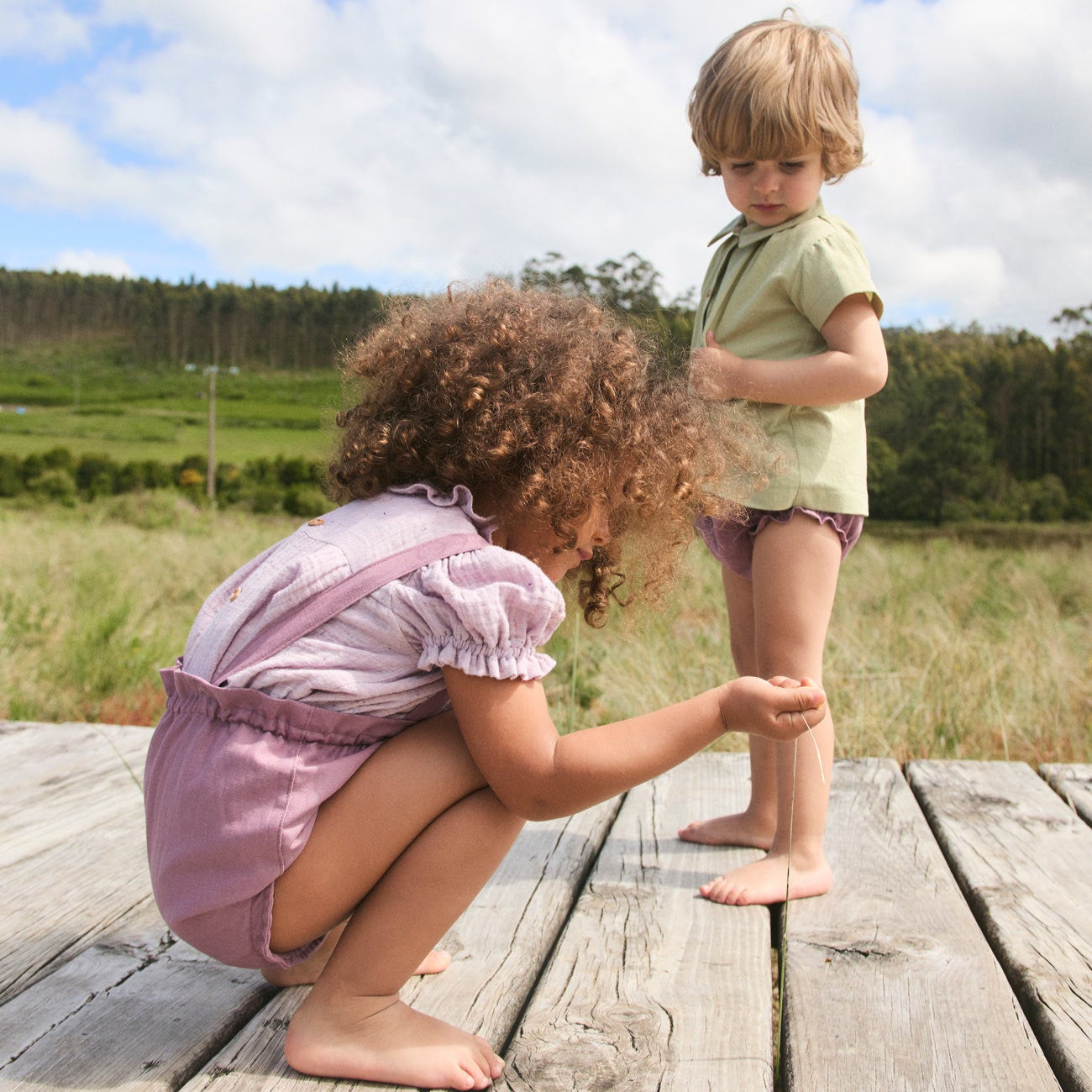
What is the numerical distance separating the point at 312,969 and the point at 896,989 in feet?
2.58

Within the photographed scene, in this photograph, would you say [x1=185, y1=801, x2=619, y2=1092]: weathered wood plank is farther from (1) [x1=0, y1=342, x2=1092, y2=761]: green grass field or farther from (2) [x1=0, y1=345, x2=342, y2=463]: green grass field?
(2) [x1=0, y1=345, x2=342, y2=463]: green grass field

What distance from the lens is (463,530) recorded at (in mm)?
1195

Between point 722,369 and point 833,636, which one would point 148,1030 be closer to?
point 722,369

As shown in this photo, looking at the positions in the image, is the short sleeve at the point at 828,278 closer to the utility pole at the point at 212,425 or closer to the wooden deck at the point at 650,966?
the wooden deck at the point at 650,966

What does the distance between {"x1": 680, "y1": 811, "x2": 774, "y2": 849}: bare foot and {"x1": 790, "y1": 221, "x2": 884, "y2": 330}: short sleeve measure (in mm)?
958

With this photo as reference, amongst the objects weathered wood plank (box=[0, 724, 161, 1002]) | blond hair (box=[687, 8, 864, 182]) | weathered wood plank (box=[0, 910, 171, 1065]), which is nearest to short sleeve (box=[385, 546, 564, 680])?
weathered wood plank (box=[0, 910, 171, 1065])

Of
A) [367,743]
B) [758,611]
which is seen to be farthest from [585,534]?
[758,611]

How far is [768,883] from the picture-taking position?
5.54 ft

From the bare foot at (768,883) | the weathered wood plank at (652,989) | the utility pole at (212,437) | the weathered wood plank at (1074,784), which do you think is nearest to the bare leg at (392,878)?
the weathered wood plank at (652,989)

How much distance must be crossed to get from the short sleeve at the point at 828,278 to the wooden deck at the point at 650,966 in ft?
3.34

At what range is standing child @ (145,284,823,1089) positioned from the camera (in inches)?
43.9

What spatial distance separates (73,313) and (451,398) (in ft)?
74.7

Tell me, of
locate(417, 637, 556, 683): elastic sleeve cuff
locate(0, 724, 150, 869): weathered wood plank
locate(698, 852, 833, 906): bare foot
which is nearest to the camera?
locate(417, 637, 556, 683): elastic sleeve cuff

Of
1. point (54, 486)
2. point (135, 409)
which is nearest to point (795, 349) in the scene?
point (54, 486)
